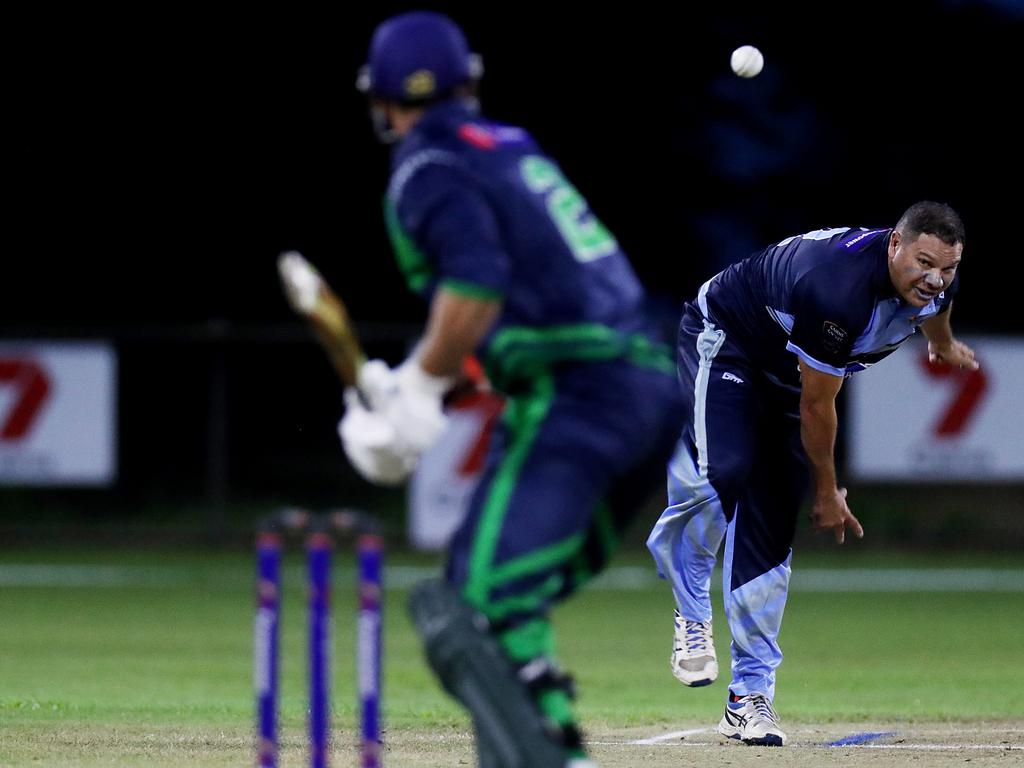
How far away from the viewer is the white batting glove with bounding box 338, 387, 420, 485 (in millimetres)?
4602

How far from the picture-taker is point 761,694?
723cm

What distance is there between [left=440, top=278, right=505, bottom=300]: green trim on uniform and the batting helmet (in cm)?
57

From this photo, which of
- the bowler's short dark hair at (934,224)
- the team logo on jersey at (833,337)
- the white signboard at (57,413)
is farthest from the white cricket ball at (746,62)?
the white signboard at (57,413)

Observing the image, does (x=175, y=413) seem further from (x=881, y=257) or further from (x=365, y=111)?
(x=881, y=257)

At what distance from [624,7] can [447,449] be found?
646 centimetres

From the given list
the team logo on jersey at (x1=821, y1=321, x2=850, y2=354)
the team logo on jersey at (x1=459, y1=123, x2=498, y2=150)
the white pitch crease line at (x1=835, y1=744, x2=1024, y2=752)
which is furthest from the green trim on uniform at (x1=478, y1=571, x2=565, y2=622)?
the white pitch crease line at (x1=835, y1=744, x2=1024, y2=752)

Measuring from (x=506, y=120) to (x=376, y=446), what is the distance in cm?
1487

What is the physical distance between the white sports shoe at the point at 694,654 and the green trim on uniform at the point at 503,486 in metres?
2.67

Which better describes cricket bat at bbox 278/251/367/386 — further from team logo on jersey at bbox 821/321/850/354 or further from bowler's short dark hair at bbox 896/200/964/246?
bowler's short dark hair at bbox 896/200/964/246

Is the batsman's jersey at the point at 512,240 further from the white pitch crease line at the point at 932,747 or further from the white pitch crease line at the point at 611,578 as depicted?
the white pitch crease line at the point at 611,578

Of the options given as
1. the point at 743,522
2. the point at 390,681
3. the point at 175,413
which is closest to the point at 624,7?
the point at 175,413

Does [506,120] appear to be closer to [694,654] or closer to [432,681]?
[432,681]

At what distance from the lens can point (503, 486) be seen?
4.71 metres

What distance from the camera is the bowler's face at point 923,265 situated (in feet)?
21.5
